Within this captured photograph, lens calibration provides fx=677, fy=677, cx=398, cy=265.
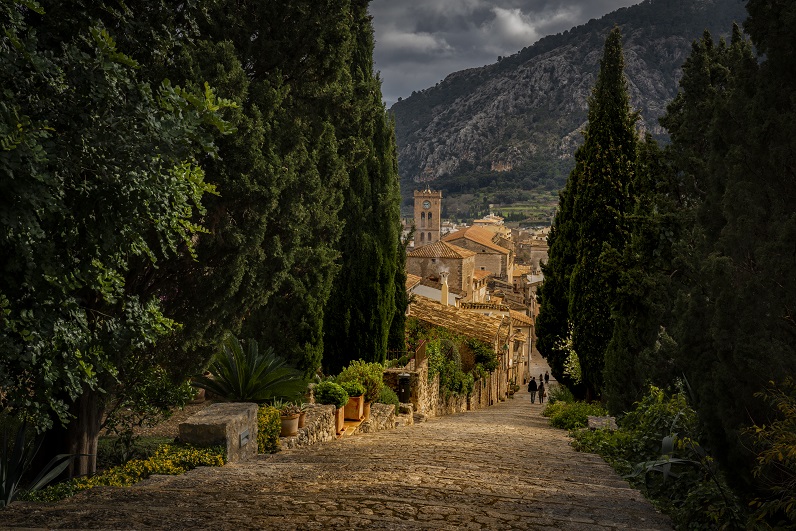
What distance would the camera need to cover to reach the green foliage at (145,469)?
5.95m

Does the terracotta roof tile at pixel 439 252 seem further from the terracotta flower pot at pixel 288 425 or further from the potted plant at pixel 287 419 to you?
the terracotta flower pot at pixel 288 425

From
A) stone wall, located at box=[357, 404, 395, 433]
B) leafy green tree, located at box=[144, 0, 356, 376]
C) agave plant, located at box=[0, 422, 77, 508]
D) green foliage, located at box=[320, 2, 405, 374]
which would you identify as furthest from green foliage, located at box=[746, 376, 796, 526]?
green foliage, located at box=[320, 2, 405, 374]

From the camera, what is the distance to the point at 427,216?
114812 millimetres

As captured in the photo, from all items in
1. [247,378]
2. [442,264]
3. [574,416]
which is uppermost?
[442,264]

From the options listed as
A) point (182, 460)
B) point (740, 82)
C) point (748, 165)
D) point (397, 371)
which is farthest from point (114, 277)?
point (397, 371)

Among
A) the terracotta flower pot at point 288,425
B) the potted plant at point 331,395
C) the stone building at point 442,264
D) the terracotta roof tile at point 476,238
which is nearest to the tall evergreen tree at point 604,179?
the potted plant at point 331,395

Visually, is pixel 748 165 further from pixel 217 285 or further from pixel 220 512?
pixel 217 285

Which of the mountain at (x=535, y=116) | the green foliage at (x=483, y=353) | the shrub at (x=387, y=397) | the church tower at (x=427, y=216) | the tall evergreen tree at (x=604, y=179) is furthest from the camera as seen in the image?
the mountain at (x=535, y=116)

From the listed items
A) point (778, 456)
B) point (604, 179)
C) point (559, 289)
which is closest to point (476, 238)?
point (559, 289)

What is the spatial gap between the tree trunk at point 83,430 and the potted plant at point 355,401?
596 cm

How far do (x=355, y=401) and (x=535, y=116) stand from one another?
17079 centimetres

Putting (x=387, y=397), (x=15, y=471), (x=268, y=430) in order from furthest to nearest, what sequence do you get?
(x=387, y=397)
(x=268, y=430)
(x=15, y=471)

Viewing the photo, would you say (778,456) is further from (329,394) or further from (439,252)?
(439,252)

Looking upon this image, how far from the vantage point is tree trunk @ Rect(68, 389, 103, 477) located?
7375 millimetres
